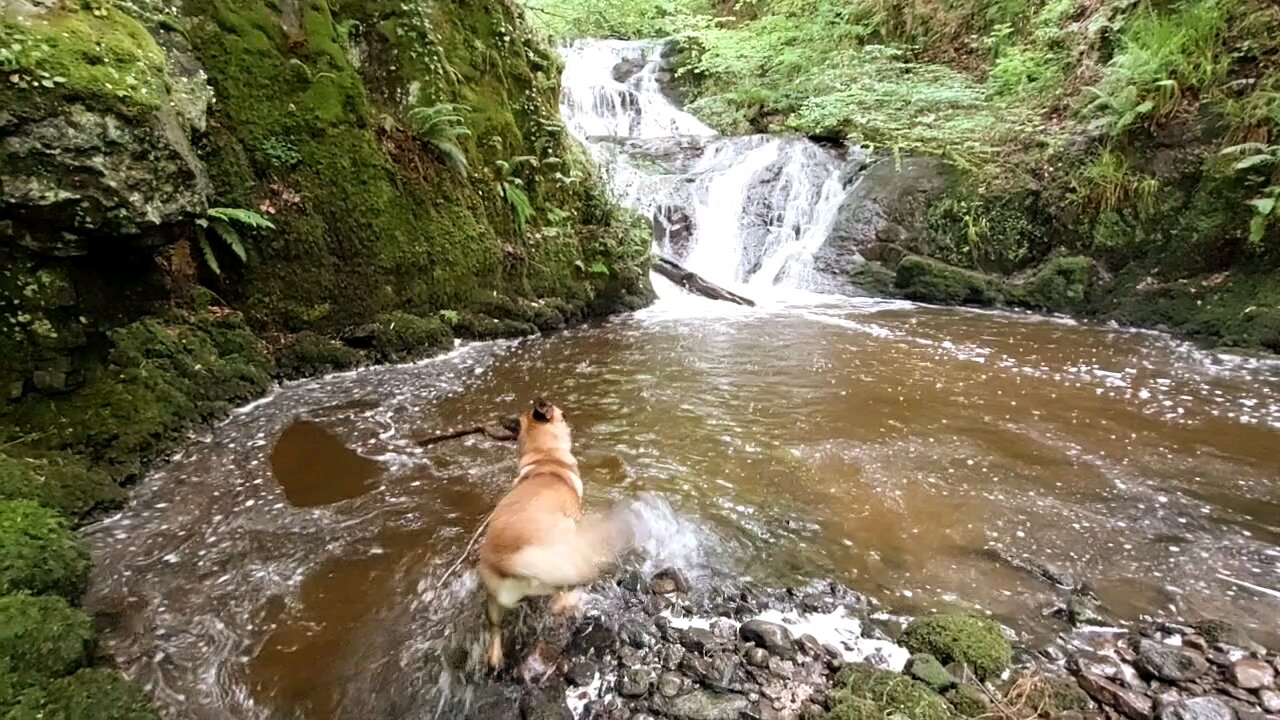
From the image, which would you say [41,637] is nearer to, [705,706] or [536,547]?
[536,547]

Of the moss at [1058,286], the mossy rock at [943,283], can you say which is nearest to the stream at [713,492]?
the moss at [1058,286]

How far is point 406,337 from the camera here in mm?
6906

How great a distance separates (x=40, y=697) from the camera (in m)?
2.27

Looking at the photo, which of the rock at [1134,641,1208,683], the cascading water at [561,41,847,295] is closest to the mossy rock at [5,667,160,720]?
the rock at [1134,641,1208,683]

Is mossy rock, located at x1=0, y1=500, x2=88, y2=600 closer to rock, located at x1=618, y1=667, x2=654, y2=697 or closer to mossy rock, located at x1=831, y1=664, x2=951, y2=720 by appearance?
rock, located at x1=618, y1=667, x2=654, y2=697

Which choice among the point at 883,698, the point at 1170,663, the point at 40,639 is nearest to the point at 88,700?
the point at 40,639

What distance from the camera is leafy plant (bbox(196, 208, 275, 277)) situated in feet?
18.2

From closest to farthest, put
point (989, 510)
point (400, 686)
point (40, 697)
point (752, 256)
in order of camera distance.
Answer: point (40, 697), point (400, 686), point (989, 510), point (752, 256)

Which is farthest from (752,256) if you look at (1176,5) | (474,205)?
(1176,5)

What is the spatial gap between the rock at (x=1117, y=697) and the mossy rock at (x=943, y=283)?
7975mm

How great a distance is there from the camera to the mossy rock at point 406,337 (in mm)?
6766

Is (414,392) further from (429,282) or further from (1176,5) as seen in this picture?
(1176,5)

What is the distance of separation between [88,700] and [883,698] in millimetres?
2823

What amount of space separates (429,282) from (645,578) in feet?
15.5
